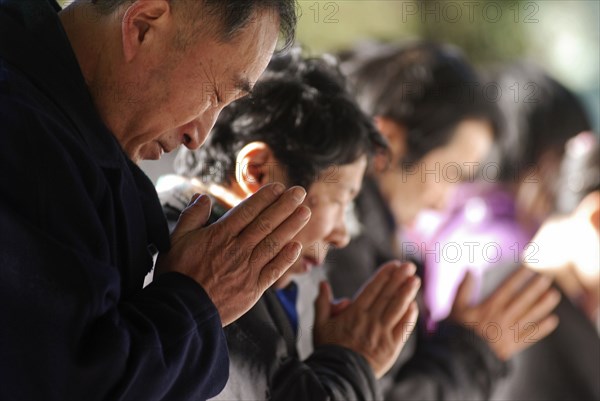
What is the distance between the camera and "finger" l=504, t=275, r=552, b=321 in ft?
3.89

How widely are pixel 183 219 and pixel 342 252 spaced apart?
0.58 meters

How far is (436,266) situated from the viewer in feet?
5.49

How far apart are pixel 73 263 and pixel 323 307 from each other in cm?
43

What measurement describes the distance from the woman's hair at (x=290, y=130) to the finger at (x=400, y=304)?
16cm

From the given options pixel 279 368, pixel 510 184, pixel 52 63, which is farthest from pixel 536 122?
pixel 52 63

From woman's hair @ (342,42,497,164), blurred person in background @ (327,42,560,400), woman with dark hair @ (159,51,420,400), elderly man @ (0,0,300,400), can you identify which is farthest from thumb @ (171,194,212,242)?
woman's hair @ (342,42,497,164)

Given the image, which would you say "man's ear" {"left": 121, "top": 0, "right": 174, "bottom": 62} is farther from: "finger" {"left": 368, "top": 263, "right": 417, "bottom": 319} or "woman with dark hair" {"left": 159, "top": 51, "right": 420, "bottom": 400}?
"finger" {"left": 368, "top": 263, "right": 417, "bottom": 319}

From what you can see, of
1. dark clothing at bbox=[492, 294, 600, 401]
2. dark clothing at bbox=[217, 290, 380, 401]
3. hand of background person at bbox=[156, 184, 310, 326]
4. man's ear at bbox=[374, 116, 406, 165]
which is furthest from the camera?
man's ear at bbox=[374, 116, 406, 165]

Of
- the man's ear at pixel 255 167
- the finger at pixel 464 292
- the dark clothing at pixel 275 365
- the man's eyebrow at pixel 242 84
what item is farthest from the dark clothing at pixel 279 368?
the finger at pixel 464 292

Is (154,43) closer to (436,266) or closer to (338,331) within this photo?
(338,331)

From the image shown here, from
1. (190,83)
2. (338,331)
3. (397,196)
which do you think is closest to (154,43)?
(190,83)

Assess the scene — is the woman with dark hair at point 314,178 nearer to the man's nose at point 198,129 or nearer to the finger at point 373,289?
the finger at point 373,289

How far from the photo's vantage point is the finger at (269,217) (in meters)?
0.67

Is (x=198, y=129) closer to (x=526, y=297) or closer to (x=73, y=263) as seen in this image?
(x=73, y=263)
